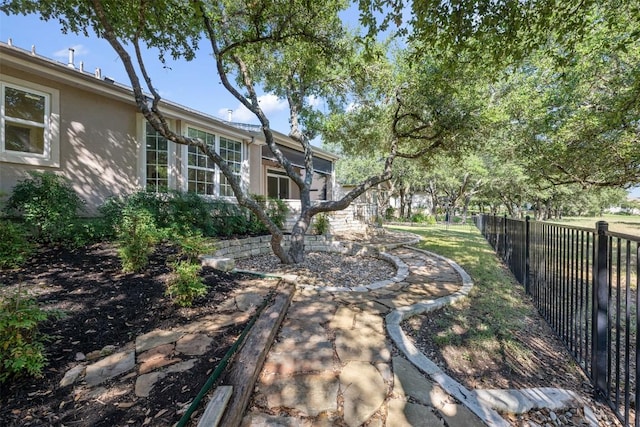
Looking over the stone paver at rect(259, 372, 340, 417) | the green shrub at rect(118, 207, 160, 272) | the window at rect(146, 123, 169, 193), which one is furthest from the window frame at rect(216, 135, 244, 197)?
the stone paver at rect(259, 372, 340, 417)

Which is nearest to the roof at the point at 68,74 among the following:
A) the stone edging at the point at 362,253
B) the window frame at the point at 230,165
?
the window frame at the point at 230,165

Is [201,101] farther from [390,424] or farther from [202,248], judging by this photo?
[390,424]

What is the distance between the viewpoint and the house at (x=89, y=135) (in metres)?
5.22

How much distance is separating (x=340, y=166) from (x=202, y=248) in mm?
32523

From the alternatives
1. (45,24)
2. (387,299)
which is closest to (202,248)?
(387,299)

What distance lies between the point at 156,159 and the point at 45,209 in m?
3.21

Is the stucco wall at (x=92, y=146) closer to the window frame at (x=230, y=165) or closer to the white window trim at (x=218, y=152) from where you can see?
the white window trim at (x=218, y=152)

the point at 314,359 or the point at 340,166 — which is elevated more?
the point at 340,166

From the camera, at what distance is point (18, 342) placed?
5.83ft

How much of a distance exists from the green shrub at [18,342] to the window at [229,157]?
7413 millimetres

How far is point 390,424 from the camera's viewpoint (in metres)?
1.80

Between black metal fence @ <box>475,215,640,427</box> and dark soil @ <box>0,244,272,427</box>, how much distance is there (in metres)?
3.06

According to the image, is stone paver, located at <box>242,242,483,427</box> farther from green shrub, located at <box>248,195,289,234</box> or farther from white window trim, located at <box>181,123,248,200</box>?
white window trim, located at <box>181,123,248,200</box>

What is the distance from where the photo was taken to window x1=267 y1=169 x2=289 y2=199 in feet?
46.6
